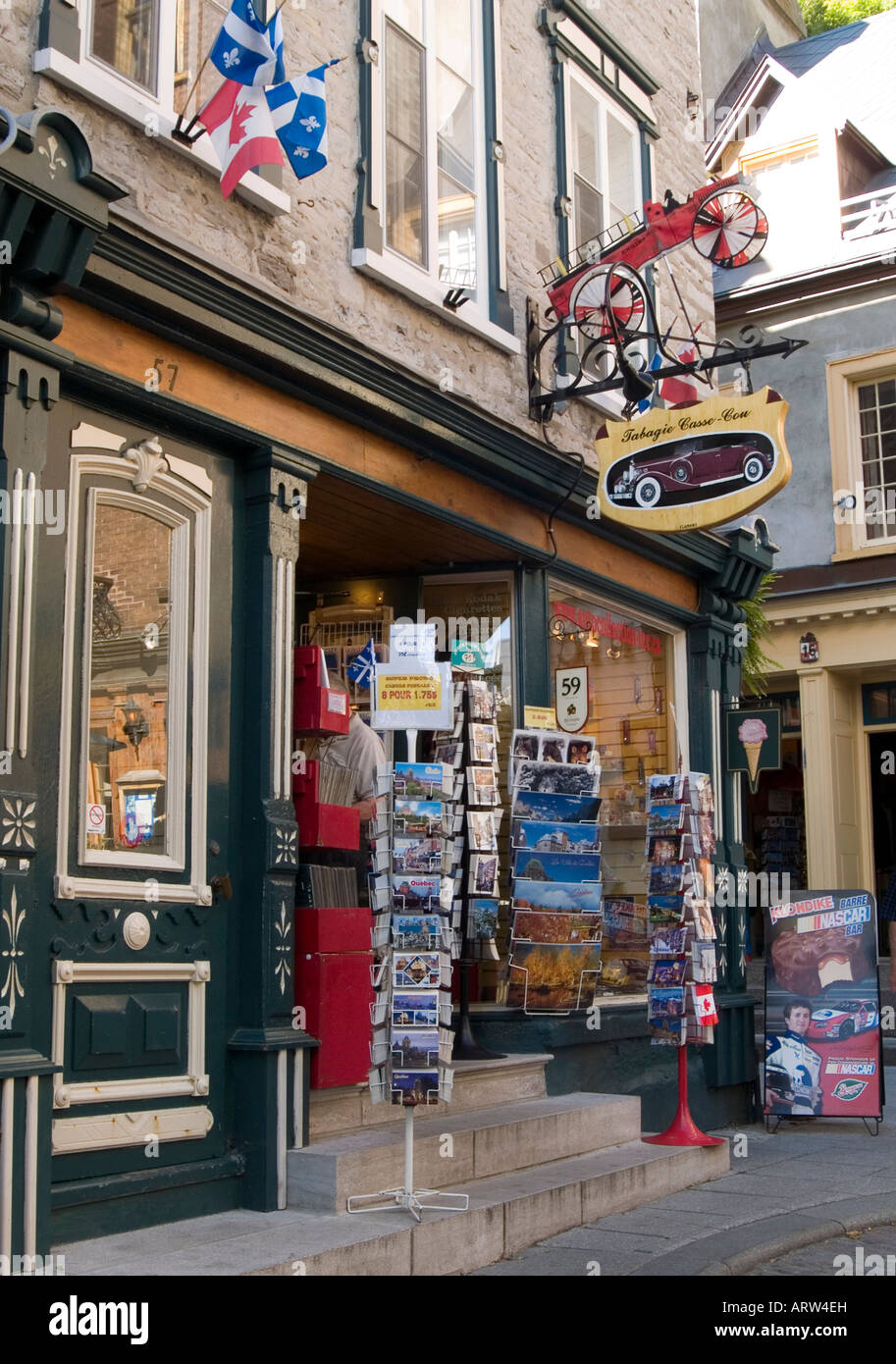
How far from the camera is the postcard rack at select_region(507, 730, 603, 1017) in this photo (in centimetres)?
874

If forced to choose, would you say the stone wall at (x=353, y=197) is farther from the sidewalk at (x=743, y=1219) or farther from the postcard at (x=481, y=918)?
the sidewalk at (x=743, y=1219)

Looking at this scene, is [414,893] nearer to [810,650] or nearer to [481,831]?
[481,831]

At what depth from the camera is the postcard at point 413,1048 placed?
6184 mm

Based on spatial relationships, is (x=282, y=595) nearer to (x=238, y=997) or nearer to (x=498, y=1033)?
(x=238, y=997)

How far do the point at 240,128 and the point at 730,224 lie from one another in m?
3.66

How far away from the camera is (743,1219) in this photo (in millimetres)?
7387

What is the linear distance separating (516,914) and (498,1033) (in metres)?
0.75

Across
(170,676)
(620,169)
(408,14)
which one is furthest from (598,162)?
(170,676)

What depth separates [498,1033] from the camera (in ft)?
29.0

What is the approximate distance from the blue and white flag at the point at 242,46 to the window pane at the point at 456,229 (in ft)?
7.97

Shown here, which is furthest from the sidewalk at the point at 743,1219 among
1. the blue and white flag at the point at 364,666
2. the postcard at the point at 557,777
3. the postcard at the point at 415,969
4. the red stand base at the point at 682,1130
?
the blue and white flag at the point at 364,666

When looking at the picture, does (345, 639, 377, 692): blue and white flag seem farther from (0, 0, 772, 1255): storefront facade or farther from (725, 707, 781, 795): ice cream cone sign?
(725, 707, 781, 795): ice cream cone sign

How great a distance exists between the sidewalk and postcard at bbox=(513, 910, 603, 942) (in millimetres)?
1603

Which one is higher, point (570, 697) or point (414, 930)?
point (570, 697)
